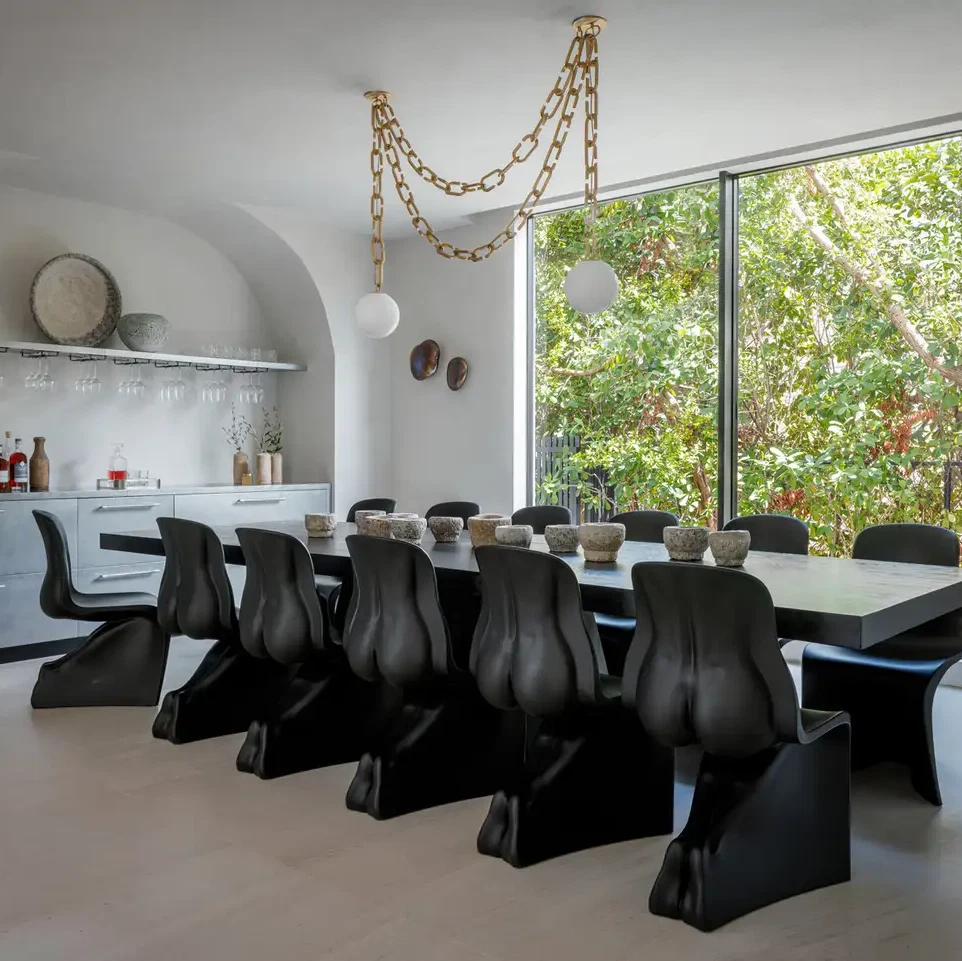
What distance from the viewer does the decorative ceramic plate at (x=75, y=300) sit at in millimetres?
5504

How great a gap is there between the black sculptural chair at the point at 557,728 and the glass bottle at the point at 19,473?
348 cm

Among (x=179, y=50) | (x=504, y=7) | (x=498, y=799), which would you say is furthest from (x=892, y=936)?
(x=179, y=50)

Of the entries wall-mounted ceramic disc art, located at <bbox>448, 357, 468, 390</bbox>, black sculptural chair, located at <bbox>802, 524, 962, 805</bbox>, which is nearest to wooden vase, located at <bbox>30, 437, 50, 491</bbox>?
wall-mounted ceramic disc art, located at <bbox>448, 357, 468, 390</bbox>

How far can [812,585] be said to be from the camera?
2686 millimetres

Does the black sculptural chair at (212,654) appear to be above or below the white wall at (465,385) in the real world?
below

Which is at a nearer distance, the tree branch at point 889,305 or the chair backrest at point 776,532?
the chair backrest at point 776,532

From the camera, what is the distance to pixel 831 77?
12.6 feet

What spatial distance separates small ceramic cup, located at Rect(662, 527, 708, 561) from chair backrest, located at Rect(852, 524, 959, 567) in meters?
0.84

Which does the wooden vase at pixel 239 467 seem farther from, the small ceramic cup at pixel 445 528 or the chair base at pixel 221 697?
the small ceramic cup at pixel 445 528

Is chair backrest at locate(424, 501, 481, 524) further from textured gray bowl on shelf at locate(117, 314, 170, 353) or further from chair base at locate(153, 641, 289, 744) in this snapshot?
textured gray bowl on shelf at locate(117, 314, 170, 353)

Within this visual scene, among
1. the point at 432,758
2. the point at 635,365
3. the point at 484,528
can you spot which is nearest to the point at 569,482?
the point at 635,365

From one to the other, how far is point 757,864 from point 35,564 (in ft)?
13.1

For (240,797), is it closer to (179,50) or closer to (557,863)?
(557,863)

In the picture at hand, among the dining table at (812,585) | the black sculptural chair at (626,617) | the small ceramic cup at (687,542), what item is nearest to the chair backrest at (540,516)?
the black sculptural chair at (626,617)
